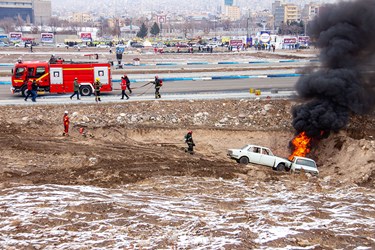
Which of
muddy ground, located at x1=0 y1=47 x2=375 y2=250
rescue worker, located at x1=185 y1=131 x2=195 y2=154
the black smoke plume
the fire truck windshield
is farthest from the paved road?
rescue worker, located at x1=185 y1=131 x2=195 y2=154

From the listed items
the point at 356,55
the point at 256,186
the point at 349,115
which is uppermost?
the point at 356,55

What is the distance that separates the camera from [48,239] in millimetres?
13953

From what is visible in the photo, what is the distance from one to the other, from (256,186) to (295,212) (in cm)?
370

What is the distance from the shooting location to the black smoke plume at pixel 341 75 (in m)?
26.4

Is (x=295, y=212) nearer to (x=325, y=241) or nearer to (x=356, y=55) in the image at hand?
(x=325, y=241)

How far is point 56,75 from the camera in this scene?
3388 centimetres

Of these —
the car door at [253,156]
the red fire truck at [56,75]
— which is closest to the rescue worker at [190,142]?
the car door at [253,156]

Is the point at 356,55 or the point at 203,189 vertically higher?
the point at 356,55

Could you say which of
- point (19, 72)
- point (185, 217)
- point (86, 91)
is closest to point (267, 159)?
point (185, 217)

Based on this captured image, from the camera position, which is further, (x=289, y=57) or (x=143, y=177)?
(x=289, y=57)

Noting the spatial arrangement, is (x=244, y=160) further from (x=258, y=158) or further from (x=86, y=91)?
(x=86, y=91)

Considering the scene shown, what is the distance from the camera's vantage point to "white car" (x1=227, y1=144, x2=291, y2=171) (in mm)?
24156

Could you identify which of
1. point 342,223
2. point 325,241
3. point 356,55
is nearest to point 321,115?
point 356,55

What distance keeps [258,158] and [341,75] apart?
639 cm
